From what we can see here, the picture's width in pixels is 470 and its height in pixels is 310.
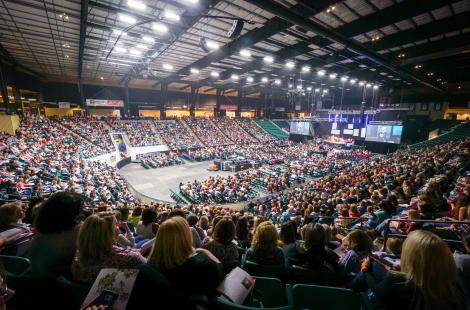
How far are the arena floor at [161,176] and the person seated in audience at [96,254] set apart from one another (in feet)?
43.3

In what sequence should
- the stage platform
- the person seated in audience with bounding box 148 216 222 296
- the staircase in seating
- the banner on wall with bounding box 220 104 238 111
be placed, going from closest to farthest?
the person seated in audience with bounding box 148 216 222 296 < the stage platform < the staircase in seating < the banner on wall with bounding box 220 104 238 111

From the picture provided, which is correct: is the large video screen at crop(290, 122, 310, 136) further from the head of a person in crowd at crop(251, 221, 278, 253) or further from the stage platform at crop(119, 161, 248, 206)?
the head of a person in crowd at crop(251, 221, 278, 253)

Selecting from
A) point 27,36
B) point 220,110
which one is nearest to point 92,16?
point 27,36

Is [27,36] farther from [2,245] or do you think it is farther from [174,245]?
[174,245]

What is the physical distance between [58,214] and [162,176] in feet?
60.4

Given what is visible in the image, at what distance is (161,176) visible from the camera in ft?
65.1

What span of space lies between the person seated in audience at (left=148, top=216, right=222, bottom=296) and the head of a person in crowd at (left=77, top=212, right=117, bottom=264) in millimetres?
448

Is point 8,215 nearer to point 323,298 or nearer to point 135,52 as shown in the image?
point 323,298

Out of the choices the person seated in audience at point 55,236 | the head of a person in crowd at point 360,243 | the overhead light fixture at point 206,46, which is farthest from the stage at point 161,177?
the person seated in audience at point 55,236

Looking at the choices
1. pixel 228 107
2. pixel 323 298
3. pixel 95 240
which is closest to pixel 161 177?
pixel 95 240

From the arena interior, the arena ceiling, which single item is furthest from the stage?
the arena ceiling

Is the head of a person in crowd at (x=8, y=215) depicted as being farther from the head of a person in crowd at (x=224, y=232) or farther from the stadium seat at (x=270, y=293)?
the stadium seat at (x=270, y=293)

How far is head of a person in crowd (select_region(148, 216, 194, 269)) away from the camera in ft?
5.68

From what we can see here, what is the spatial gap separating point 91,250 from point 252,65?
64.2 ft
